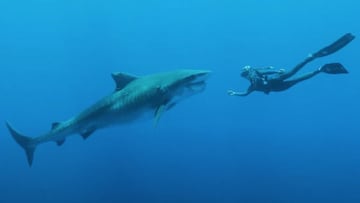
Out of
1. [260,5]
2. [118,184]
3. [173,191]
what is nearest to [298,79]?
[173,191]

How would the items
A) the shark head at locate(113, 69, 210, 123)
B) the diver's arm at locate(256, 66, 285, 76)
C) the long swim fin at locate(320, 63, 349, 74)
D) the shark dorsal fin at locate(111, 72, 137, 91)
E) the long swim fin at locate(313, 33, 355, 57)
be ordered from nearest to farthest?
1. the shark head at locate(113, 69, 210, 123)
2. the shark dorsal fin at locate(111, 72, 137, 91)
3. the long swim fin at locate(313, 33, 355, 57)
4. the long swim fin at locate(320, 63, 349, 74)
5. the diver's arm at locate(256, 66, 285, 76)

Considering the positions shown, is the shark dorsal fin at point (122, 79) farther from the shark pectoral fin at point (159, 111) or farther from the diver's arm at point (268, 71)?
the diver's arm at point (268, 71)

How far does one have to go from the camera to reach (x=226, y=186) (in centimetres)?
2670

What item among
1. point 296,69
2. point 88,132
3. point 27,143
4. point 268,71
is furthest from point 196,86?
point 27,143

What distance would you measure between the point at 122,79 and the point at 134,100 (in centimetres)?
77

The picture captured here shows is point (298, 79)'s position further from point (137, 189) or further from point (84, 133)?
point (137, 189)

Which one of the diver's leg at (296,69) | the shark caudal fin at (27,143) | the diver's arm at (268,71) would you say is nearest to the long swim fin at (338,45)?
the diver's leg at (296,69)

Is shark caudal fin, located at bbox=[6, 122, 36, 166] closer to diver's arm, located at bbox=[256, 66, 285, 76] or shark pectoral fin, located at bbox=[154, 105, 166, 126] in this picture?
shark pectoral fin, located at bbox=[154, 105, 166, 126]

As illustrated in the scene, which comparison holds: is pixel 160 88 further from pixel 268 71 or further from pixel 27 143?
pixel 27 143

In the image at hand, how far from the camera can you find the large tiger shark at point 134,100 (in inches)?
366

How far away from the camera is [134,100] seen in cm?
995

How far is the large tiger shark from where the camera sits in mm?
9297

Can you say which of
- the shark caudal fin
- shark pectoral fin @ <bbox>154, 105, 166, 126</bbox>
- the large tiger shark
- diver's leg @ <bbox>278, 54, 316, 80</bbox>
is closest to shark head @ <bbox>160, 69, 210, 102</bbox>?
the large tiger shark

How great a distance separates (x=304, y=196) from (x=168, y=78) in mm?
19030
